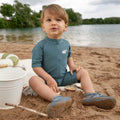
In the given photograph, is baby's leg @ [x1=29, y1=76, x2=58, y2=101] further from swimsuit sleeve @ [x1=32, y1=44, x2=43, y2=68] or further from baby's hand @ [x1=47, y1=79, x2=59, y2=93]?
swimsuit sleeve @ [x1=32, y1=44, x2=43, y2=68]

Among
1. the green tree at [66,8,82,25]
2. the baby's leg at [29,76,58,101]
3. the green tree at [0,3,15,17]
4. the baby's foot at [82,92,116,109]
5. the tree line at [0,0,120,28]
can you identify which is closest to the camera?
the baby's foot at [82,92,116,109]

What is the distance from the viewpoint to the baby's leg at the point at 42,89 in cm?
156

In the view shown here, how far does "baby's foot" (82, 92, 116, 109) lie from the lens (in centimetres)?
145

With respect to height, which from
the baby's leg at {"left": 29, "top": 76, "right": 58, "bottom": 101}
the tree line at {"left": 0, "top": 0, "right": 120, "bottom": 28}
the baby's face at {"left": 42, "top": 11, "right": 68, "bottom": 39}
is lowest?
the baby's leg at {"left": 29, "top": 76, "right": 58, "bottom": 101}

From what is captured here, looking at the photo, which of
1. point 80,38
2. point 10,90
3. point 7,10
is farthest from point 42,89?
point 7,10

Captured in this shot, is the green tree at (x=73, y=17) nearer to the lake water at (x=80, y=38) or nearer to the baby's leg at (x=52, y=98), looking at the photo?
the lake water at (x=80, y=38)

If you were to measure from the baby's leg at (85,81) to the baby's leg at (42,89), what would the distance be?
39 cm

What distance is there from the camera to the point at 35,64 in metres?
1.78

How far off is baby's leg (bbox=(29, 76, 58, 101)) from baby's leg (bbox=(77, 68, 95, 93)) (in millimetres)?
394

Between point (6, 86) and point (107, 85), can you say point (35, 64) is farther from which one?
point (107, 85)

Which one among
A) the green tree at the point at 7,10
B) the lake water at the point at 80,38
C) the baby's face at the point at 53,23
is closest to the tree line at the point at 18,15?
the green tree at the point at 7,10

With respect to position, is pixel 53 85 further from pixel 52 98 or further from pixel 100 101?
pixel 100 101

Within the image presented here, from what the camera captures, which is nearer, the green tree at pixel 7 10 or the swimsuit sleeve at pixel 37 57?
the swimsuit sleeve at pixel 37 57

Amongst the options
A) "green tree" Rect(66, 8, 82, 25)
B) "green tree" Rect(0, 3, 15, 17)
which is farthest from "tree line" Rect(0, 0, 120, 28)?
"green tree" Rect(66, 8, 82, 25)
